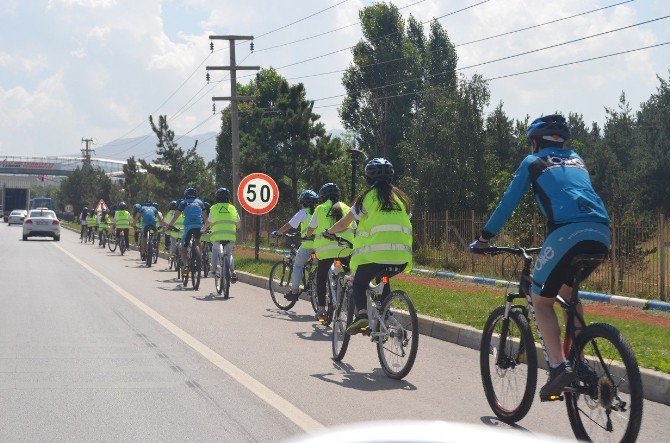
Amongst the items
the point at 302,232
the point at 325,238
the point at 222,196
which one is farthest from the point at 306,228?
the point at 222,196

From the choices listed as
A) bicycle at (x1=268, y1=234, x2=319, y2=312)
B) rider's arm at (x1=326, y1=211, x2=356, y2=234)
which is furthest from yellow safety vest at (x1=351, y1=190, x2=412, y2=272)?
bicycle at (x1=268, y1=234, x2=319, y2=312)

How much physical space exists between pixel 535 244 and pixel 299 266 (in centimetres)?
810

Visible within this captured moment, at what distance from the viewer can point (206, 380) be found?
318 inches

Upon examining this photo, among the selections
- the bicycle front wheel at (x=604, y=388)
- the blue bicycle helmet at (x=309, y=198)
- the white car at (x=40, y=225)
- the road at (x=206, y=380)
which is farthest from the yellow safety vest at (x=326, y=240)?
the white car at (x=40, y=225)

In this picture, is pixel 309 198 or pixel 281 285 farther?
pixel 281 285

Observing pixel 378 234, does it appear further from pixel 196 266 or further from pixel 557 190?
pixel 196 266

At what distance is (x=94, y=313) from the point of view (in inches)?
534

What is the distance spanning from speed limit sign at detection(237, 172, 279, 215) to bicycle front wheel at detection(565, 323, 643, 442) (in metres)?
17.1

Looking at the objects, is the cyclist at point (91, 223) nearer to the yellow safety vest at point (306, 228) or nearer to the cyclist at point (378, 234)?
the yellow safety vest at point (306, 228)

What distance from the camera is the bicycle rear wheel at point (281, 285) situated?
47.8 ft

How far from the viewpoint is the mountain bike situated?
53.7 feet

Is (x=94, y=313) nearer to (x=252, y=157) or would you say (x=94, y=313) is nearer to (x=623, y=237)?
(x=623, y=237)

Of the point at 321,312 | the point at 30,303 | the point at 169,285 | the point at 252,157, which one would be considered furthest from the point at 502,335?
the point at 252,157

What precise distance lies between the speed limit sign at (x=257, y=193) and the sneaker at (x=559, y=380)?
17.0 m
